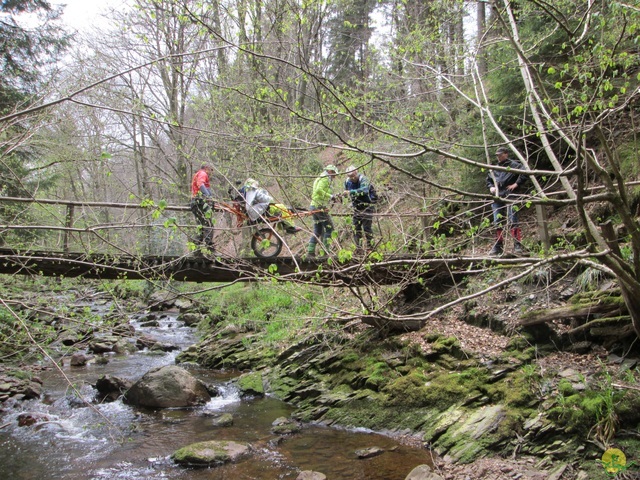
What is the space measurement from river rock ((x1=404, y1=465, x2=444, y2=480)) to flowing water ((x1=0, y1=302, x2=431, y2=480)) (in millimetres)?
255

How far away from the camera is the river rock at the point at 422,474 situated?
179 inches

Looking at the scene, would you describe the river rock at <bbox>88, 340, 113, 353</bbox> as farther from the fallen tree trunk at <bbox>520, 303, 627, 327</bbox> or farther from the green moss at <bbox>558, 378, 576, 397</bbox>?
the green moss at <bbox>558, 378, 576, 397</bbox>

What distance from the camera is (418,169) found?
1099 centimetres

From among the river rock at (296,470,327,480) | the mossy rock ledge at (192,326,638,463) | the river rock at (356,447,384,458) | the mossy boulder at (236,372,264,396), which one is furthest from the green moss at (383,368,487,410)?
the mossy boulder at (236,372,264,396)

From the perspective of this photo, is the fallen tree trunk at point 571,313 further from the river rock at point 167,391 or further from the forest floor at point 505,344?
the river rock at point 167,391

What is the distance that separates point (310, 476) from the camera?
4875 millimetres

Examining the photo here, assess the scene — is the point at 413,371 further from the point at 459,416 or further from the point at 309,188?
the point at 309,188

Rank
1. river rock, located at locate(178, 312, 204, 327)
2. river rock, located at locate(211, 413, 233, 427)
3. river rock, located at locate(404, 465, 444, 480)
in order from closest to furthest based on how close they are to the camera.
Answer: river rock, located at locate(404, 465, 444, 480)
river rock, located at locate(211, 413, 233, 427)
river rock, located at locate(178, 312, 204, 327)

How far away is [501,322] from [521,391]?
1.48 metres

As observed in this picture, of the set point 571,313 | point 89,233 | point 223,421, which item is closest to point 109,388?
point 223,421

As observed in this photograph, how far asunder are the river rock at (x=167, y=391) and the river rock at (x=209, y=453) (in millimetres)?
1994

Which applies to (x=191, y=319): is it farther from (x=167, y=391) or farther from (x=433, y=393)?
(x=433, y=393)

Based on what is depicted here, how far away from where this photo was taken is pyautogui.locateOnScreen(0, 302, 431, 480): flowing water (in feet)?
16.9

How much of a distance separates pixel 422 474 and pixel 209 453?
8.02 ft
